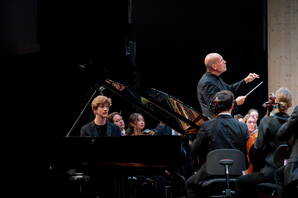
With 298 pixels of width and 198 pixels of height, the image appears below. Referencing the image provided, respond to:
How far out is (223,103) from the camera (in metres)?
4.92

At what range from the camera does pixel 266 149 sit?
478 cm

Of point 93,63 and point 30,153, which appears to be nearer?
point 30,153

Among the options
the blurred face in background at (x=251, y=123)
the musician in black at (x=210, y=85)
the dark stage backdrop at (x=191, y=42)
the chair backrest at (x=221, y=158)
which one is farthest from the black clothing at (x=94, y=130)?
the dark stage backdrop at (x=191, y=42)

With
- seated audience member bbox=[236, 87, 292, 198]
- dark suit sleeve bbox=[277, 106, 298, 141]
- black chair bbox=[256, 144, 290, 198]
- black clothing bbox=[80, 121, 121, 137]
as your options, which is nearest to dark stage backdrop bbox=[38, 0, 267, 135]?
black clothing bbox=[80, 121, 121, 137]

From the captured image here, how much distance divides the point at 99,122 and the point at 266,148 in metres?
1.94

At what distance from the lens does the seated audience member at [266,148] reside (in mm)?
4738

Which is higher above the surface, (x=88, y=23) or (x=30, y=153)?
(x=88, y=23)

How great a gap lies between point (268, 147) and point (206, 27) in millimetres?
5040

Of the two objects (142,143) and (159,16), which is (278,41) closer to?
(159,16)

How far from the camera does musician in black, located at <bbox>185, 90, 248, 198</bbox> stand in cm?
482

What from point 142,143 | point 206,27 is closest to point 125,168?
point 142,143

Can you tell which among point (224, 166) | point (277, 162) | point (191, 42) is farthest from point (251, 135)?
point (191, 42)

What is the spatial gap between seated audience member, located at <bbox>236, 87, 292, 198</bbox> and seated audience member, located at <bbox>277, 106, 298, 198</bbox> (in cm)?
29

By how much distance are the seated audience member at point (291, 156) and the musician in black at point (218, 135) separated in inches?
19.7
